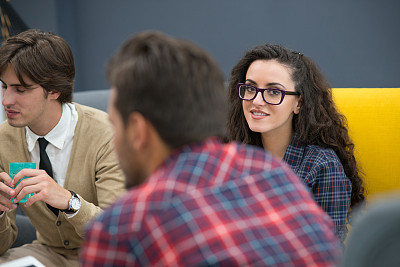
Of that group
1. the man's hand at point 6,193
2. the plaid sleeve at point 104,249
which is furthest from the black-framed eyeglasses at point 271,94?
the plaid sleeve at point 104,249

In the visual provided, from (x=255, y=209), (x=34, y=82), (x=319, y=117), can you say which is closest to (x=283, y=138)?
(x=319, y=117)

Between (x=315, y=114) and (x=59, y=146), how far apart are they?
1.02m

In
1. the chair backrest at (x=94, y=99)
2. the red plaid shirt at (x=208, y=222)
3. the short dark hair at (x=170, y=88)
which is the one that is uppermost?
the short dark hair at (x=170, y=88)

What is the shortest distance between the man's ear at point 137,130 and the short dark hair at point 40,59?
3.48ft

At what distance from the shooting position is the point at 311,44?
302 cm

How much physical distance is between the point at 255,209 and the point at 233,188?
2.1 inches

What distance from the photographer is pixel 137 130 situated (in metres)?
0.82

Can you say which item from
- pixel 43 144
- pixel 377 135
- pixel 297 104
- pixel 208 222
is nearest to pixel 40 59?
pixel 43 144

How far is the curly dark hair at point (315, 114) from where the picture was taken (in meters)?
1.88

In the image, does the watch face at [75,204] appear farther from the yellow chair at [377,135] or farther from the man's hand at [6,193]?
the yellow chair at [377,135]

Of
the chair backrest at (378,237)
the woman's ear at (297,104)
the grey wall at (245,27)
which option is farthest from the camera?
the grey wall at (245,27)

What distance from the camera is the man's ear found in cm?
81

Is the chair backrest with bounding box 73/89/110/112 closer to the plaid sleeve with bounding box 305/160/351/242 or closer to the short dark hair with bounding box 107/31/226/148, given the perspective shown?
the plaid sleeve with bounding box 305/160/351/242

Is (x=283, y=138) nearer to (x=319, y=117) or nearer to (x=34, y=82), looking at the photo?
(x=319, y=117)
